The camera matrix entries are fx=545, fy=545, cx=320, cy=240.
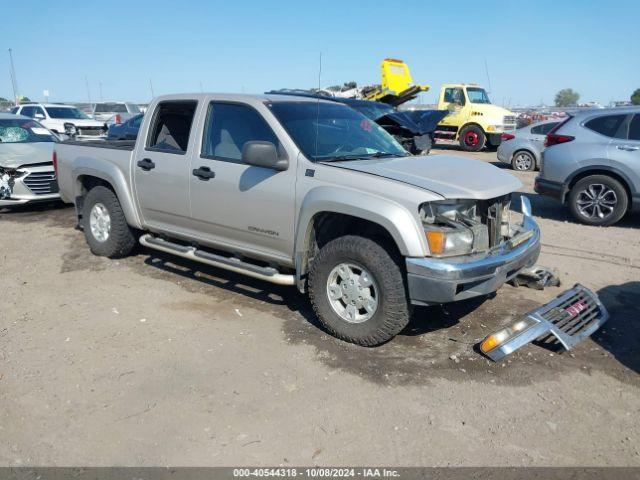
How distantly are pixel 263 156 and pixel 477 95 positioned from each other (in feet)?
59.9

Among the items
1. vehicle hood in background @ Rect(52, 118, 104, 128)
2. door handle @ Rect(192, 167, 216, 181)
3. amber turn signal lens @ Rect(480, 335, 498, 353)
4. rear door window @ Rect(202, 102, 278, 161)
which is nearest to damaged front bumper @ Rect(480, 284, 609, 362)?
amber turn signal lens @ Rect(480, 335, 498, 353)

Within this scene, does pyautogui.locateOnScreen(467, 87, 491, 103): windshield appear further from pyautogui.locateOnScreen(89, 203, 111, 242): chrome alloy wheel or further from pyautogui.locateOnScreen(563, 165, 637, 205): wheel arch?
pyautogui.locateOnScreen(89, 203, 111, 242): chrome alloy wheel

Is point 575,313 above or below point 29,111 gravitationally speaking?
below

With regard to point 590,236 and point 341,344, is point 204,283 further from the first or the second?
point 590,236

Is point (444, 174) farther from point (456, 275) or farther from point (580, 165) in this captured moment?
point (580, 165)

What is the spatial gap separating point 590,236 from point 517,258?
4131 millimetres

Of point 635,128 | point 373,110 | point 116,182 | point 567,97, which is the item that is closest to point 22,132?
point 116,182

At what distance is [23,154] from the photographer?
8766 millimetres

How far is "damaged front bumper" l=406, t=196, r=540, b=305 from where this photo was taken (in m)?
3.71

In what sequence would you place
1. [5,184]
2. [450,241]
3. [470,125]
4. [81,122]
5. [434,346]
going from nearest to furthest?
[450,241] < [434,346] < [5,184] < [81,122] < [470,125]

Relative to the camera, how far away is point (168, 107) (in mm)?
5617

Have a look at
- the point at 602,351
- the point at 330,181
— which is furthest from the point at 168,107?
the point at 602,351


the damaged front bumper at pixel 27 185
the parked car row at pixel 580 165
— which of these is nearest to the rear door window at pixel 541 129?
the parked car row at pixel 580 165

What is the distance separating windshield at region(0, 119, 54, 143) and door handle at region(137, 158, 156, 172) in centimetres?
514
